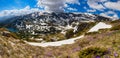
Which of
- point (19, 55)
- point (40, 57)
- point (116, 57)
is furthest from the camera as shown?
point (40, 57)

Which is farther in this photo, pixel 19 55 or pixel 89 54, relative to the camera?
pixel 19 55

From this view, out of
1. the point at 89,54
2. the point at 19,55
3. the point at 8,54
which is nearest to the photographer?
the point at 89,54

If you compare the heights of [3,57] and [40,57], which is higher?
[3,57]

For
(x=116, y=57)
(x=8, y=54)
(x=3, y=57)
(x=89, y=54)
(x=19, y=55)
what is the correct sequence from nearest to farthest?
(x=116, y=57) < (x=89, y=54) < (x=3, y=57) < (x=8, y=54) < (x=19, y=55)

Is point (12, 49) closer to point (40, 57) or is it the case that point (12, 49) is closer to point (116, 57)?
point (40, 57)

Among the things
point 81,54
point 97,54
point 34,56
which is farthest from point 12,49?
point 97,54

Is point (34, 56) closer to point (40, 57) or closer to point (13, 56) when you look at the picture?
point (40, 57)

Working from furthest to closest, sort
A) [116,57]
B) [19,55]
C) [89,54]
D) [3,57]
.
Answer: [19,55]
[3,57]
[89,54]
[116,57]

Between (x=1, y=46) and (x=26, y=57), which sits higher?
(x=1, y=46)

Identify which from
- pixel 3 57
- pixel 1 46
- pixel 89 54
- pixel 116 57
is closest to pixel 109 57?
pixel 116 57
